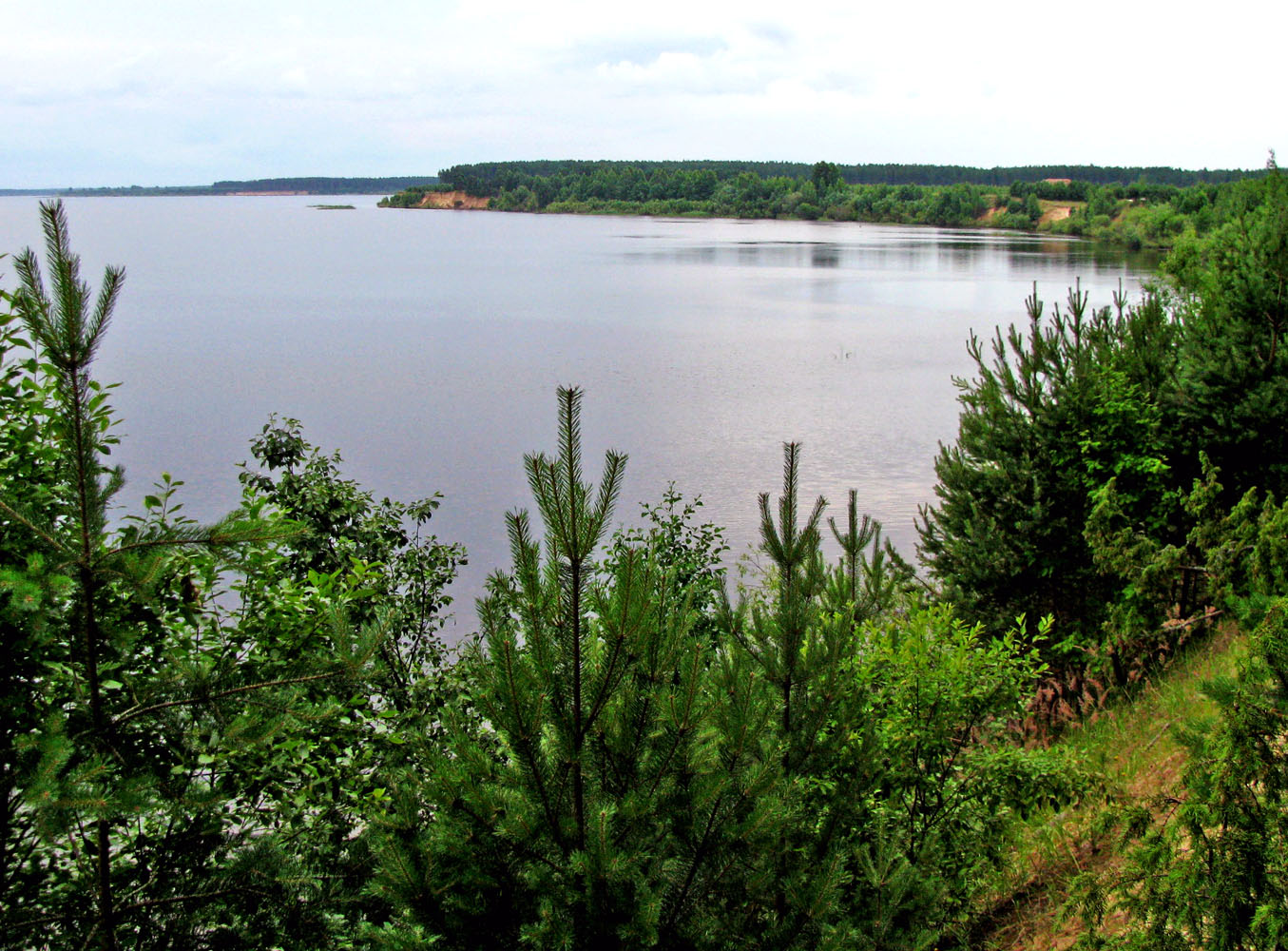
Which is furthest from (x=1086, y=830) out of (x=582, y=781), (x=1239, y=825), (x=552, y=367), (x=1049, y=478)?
(x=552, y=367)

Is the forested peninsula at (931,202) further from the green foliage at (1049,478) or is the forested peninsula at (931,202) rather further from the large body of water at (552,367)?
the green foliage at (1049,478)

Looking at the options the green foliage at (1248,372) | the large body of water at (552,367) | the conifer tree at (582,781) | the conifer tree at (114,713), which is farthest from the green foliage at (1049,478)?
the conifer tree at (114,713)

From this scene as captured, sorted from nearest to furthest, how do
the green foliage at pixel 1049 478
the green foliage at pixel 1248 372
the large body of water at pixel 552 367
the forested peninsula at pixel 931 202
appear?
1. the green foliage at pixel 1248 372
2. the green foliage at pixel 1049 478
3. the large body of water at pixel 552 367
4. the forested peninsula at pixel 931 202

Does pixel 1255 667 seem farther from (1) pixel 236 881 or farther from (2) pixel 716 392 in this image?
(2) pixel 716 392

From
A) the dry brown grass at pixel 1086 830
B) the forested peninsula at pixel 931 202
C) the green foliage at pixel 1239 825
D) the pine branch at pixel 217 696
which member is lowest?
the dry brown grass at pixel 1086 830

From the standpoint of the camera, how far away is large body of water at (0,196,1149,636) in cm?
2280

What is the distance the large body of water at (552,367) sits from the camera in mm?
22797

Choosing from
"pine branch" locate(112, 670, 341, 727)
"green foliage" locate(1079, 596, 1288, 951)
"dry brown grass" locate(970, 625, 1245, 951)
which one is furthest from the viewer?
"dry brown grass" locate(970, 625, 1245, 951)

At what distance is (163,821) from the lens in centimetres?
402

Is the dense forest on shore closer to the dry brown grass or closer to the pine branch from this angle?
the pine branch

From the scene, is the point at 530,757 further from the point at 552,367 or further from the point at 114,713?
the point at 552,367

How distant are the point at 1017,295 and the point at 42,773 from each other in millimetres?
61584

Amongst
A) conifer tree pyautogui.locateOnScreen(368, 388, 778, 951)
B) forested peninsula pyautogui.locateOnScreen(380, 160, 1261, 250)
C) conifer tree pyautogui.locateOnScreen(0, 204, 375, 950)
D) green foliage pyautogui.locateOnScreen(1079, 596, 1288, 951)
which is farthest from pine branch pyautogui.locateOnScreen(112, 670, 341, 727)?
forested peninsula pyautogui.locateOnScreen(380, 160, 1261, 250)

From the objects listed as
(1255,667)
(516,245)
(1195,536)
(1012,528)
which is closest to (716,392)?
(1012,528)
